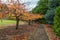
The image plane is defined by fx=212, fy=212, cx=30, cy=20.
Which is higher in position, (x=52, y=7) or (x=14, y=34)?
(x=14, y=34)

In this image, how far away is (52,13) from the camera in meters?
35.7

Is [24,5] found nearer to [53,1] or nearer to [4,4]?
[4,4]

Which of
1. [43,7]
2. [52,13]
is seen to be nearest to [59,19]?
[52,13]

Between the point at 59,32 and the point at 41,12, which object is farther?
the point at 41,12

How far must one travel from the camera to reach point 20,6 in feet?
79.9

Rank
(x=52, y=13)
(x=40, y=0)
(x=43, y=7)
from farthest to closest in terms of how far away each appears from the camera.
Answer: (x=40, y=0)
(x=43, y=7)
(x=52, y=13)

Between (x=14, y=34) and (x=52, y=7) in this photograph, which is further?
(x=52, y=7)

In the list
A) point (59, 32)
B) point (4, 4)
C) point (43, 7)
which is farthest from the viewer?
point (43, 7)

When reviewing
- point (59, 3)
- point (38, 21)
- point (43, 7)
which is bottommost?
point (38, 21)

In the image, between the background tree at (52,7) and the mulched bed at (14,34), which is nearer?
the mulched bed at (14,34)

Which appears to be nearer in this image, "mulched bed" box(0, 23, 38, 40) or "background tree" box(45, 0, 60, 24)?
"mulched bed" box(0, 23, 38, 40)

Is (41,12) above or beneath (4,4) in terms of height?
beneath

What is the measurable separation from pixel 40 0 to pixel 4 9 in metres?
36.0

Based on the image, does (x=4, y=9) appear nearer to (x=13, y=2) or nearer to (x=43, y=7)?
(x=13, y=2)
